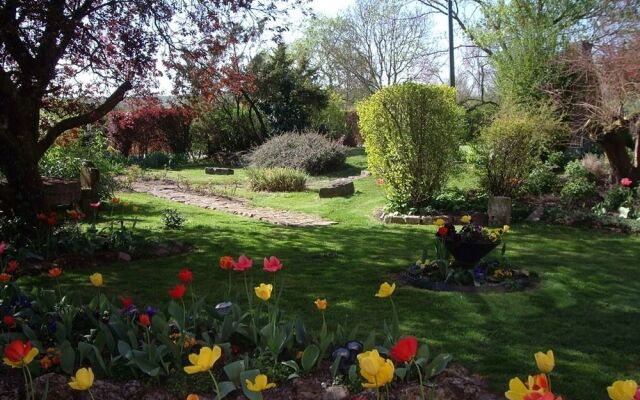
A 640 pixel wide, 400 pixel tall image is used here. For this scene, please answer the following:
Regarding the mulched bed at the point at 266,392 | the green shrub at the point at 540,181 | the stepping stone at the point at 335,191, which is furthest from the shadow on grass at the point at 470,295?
the stepping stone at the point at 335,191

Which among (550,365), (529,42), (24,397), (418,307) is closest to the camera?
(550,365)

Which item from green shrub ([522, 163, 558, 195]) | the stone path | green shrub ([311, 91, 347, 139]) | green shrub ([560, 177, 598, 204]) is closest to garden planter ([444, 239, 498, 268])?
the stone path

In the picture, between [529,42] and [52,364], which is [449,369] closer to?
[52,364]

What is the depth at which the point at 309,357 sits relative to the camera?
2883 mm

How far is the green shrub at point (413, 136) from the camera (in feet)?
31.0

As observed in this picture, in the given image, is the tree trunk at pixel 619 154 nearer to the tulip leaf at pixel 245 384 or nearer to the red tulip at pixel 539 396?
the tulip leaf at pixel 245 384

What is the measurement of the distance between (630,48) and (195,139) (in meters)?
18.9

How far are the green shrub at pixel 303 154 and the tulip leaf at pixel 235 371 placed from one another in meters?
14.7

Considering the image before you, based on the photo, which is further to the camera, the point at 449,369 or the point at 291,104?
the point at 291,104

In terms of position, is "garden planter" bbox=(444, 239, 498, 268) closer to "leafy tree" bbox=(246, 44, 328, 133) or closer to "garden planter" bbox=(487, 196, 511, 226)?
"garden planter" bbox=(487, 196, 511, 226)

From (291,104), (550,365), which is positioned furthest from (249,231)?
(291,104)

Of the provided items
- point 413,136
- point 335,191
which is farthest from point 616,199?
point 335,191

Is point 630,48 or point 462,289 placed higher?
point 630,48

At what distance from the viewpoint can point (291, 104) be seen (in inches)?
962
